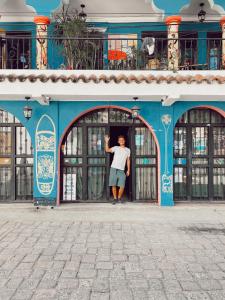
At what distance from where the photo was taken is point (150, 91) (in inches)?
335

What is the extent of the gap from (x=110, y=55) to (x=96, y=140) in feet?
9.28

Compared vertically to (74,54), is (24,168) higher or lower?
lower

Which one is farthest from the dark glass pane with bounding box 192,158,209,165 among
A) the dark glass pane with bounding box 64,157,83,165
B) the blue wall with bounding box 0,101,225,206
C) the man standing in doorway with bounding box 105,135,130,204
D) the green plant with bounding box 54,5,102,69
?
the green plant with bounding box 54,5,102,69

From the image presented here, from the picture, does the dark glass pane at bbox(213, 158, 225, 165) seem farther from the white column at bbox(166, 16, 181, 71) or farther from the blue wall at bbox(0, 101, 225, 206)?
the white column at bbox(166, 16, 181, 71)

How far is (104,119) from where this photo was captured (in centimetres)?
995

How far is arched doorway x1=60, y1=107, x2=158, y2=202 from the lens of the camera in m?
9.88

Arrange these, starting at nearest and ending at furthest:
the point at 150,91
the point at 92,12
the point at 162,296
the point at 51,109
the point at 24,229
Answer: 1. the point at 162,296
2. the point at 24,229
3. the point at 150,91
4. the point at 51,109
5. the point at 92,12

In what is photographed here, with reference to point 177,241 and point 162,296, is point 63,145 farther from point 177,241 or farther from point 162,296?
point 162,296

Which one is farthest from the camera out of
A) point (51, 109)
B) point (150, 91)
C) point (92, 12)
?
point (92, 12)

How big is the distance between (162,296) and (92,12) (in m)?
9.62

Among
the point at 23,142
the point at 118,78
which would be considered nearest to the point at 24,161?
the point at 23,142

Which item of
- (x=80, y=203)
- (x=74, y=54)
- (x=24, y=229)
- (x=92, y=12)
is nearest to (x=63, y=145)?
(x=80, y=203)

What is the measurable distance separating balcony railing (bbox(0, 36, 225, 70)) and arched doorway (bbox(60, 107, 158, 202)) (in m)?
1.51

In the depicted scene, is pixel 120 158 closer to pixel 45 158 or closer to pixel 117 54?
pixel 45 158
